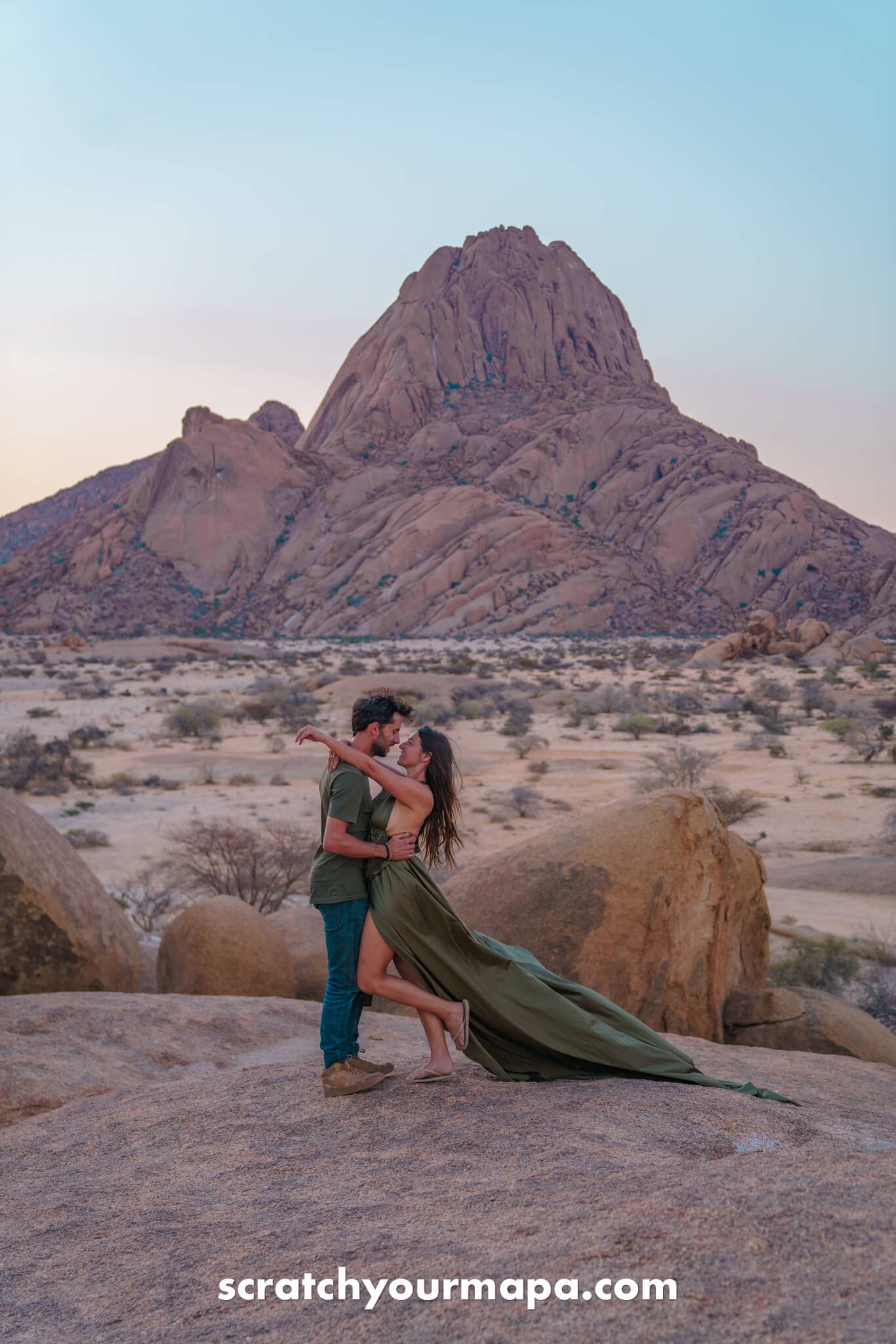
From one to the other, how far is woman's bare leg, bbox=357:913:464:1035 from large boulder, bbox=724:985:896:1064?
3168 millimetres

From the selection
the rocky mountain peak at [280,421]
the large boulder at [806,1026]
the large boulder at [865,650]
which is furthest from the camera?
the rocky mountain peak at [280,421]

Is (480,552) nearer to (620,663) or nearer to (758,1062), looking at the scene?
(620,663)

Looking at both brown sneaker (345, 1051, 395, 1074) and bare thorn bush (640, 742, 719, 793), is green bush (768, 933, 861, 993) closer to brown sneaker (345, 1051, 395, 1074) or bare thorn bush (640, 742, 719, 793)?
brown sneaker (345, 1051, 395, 1074)

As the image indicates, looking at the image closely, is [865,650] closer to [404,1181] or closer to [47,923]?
[47,923]

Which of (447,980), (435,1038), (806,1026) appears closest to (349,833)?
(447,980)

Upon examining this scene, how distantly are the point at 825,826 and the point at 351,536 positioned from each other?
7033 cm

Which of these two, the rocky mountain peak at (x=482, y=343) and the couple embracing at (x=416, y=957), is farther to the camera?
the rocky mountain peak at (x=482, y=343)


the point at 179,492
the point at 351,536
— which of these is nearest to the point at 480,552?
the point at 351,536

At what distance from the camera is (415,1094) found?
371cm

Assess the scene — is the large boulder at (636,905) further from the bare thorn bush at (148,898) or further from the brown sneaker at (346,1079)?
the bare thorn bush at (148,898)

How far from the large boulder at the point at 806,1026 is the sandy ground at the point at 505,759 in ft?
5.67

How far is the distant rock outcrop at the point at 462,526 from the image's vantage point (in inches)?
2904

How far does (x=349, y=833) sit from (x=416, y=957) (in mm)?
553

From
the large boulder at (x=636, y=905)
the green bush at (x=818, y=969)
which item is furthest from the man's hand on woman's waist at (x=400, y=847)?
the green bush at (x=818, y=969)
